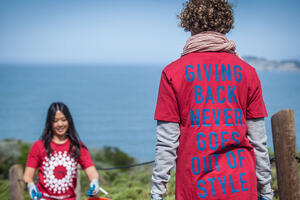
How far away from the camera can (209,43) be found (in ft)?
6.49

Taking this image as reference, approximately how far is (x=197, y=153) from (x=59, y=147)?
203 centimetres

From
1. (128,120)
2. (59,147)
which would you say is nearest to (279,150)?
(59,147)

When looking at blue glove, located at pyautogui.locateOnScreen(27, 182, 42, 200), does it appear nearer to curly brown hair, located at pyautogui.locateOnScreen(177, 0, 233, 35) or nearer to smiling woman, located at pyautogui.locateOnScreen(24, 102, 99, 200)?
smiling woman, located at pyautogui.locateOnScreen(24, 102, 99, 200)

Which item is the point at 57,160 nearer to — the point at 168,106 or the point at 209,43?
the point at 168,106

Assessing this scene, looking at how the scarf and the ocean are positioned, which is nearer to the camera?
the scarf

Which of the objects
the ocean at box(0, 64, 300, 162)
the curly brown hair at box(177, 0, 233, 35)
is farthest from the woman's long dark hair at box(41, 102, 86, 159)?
the ocean at box(0, 64, 300, 162)

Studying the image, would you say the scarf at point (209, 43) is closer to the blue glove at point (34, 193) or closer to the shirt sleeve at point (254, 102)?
the shirt sleeve at point (254, 102)

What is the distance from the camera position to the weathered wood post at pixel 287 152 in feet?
10.3

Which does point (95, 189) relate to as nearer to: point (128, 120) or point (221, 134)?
point (221, 134)

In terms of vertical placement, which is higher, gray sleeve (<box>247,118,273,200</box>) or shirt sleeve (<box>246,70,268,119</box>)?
shirt sleeve (<box>246,70,268,119</box>)

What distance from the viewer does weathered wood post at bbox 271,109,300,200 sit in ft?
10.3

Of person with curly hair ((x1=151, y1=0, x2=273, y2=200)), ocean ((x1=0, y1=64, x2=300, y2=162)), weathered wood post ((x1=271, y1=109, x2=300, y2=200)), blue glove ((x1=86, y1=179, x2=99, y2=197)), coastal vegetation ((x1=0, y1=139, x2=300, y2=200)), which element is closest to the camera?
person with curly hair ((x1=151, y1=0, x2=273, y2=200))

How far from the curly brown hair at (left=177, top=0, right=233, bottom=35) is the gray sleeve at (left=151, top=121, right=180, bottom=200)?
0.55 m

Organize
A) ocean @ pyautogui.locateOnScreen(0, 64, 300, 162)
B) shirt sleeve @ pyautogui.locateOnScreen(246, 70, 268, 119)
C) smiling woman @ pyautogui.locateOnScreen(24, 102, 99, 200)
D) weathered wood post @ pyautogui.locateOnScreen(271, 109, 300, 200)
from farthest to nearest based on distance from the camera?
ocean @ pyautogui.locateOnScreen(0, 64, 300, 162) < smiling woman @ pyautogui.locateOnScreen(24, 102, 99, 200) < weathered wood post @ pyautogui.locateOnScreen(271, 109, 300, 200) < shirt sleeve @ pyautogui.locateOnScreen(246, 70, 268, 119)
